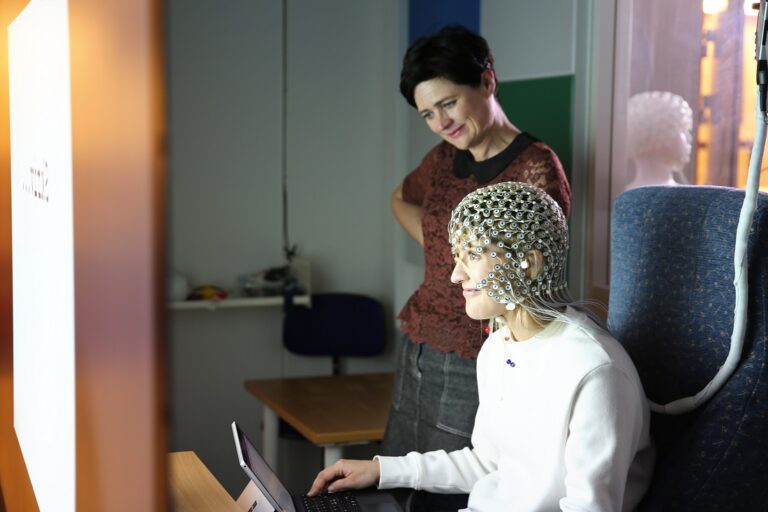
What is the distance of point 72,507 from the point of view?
53cm

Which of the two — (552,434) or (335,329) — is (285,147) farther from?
(552,434)

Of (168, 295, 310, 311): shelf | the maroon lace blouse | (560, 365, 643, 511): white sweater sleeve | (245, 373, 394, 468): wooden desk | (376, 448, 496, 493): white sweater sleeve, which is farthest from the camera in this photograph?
(168, 295, 310, 311): shelf

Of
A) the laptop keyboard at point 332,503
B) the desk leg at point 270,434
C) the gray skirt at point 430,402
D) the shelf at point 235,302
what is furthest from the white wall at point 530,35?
the laptop keyboard at point 332,503

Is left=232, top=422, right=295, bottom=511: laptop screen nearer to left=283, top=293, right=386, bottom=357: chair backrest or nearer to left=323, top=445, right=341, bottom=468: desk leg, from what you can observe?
left=323, top=445, right=341, bottom=468: desk leg

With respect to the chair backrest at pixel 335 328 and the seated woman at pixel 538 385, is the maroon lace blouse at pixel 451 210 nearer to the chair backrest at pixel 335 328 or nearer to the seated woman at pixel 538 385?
the seated woman at pixel 538 385

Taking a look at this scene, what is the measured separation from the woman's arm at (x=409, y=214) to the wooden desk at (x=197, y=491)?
0.98 m

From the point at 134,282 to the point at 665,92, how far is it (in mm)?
2051

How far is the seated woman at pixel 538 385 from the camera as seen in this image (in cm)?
131

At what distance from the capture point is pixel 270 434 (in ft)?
10.3

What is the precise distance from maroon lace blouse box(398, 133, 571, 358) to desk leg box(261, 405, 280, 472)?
3.81ft

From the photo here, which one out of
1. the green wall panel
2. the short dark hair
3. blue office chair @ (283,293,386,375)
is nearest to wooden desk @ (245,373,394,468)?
Result: blue office chair @ (283,293,386,375)

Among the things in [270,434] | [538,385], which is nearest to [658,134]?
[538,385]

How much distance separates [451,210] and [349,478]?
665 millimetres

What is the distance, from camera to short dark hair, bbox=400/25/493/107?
1906 mm
